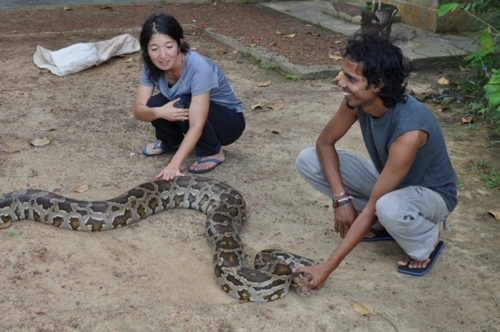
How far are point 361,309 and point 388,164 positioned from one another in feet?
2.98

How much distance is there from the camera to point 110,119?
713 cm

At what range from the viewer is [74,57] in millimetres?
8727

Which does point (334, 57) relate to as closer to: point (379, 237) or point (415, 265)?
point (379, 237)

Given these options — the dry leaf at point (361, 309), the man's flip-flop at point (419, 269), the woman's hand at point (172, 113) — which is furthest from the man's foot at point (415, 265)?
the woman's hand at point (172, 113)

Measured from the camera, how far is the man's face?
379 centimetres

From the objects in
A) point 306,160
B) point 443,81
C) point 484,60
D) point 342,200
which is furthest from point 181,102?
point 443,81

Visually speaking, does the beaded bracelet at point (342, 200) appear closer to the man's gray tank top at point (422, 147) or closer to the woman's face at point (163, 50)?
the man's gray tank top at point (422, 147)

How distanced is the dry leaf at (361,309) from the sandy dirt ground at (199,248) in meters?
0.03

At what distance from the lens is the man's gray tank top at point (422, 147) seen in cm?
390

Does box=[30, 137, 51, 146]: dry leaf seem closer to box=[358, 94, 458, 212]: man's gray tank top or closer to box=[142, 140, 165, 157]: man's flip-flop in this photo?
box=[142, 140, 165, 157]: man's flip-flop

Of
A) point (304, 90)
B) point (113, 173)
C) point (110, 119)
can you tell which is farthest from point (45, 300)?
point (304, 90)

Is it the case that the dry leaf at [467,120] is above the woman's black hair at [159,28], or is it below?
below

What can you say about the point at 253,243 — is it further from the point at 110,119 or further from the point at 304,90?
the point at 304,90

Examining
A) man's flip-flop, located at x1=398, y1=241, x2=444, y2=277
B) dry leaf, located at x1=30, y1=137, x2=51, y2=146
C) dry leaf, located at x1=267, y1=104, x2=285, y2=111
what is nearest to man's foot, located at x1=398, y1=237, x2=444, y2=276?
man's flip-flop, located at x1=398, y1=241, x2=444, y2=277
